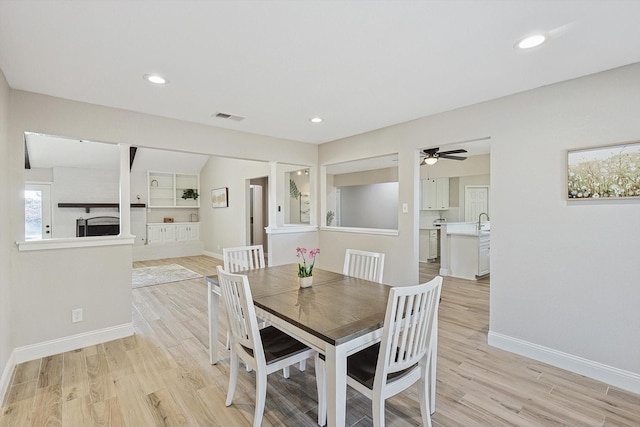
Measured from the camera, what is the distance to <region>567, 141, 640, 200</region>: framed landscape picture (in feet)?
7.02

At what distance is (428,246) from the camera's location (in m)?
6.90

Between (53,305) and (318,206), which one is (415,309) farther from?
(318,206)

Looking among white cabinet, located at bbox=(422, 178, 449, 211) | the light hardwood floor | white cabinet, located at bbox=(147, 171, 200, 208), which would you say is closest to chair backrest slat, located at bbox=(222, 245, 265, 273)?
the light hardwood floor

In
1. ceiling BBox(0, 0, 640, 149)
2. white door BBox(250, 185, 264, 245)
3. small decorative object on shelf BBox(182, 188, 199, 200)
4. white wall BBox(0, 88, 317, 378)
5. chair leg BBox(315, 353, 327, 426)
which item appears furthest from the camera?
small decorative object on shelf BBox(182, 188, 199, 200)

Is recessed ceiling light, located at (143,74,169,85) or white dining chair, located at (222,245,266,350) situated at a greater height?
recessed ceiling light, located at (143,74,169,85)

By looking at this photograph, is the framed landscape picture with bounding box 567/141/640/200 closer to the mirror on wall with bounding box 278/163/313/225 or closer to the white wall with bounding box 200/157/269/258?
the white wall with bounding box 200/157/269/258

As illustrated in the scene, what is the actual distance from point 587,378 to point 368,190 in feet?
20.1

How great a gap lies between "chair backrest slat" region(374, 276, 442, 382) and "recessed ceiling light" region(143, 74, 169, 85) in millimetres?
2368

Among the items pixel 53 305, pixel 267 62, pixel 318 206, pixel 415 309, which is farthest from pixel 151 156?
pixel 415 309

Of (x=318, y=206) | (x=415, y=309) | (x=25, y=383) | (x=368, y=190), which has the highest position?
(x=368, y=190)

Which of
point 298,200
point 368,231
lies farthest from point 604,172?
point 298,200

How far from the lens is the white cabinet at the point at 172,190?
8.14m

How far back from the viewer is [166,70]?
2.23 m

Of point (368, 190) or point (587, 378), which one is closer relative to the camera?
point (587, 378)
